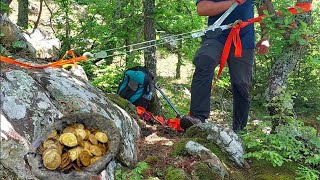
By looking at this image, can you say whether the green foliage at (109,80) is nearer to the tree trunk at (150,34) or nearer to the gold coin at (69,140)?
the tree trunk at (150,34)

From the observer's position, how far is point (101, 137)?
347cm

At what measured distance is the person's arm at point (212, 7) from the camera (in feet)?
17.1

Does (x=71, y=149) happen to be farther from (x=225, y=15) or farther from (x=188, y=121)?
(x=225, y=15)

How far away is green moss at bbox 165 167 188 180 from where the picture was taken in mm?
3881

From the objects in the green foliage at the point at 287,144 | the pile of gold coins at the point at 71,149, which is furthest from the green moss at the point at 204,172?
the pile of gold coins at the point at 71,149

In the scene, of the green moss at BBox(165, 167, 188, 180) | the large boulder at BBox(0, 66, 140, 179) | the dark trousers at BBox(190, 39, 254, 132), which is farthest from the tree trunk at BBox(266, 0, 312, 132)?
the large boulder at BBox(0, 66, 140, 179)

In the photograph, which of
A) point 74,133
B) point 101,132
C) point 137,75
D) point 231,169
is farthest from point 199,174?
point 137,75

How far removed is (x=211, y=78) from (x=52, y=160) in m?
2.69

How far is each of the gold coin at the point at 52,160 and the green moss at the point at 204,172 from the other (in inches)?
58.0

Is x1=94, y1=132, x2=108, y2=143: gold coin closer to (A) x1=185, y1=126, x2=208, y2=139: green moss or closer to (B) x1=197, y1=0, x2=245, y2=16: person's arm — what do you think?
(A) x1=185, y1=126, x2=208, y2=139: green moss

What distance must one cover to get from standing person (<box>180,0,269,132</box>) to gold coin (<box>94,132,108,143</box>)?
2.00 m

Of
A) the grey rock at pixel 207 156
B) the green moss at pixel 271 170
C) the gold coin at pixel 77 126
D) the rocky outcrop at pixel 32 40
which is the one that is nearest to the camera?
the gold coin at pixel 77 126

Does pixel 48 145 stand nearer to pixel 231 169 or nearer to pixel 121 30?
pixel 231 169

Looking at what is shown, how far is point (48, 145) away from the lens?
327 centimetres
